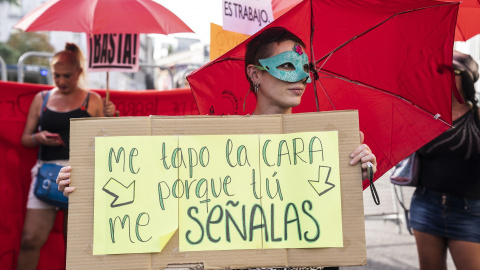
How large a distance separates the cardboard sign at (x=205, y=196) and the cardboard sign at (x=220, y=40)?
168 cm

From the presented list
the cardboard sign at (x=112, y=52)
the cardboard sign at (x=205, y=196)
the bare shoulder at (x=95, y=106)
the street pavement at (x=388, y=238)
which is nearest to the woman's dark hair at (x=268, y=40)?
the cardboard sign at (x=205, y=196)

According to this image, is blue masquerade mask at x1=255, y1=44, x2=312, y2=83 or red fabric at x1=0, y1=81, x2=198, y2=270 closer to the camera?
blue masquerade mask at x1=255, y1=44, x2=312, y2=83

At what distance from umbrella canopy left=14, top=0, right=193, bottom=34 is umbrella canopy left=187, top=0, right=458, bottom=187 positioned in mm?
1500

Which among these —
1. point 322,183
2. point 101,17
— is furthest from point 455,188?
point 101,17

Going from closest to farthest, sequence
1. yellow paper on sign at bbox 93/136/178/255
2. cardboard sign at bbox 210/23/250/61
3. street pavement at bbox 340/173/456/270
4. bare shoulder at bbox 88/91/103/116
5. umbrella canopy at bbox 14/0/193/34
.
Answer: yellow paper on sign at bbox 93/136/178/255 → cardboard sign at bbox 210/23/250/61 → umbrella canopy at bbox 14/0/193/34 → bare shoulder at bbox 88/91/103/116 → street pavement at bbox 340/173/456/270

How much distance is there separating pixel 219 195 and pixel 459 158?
2.15 metres

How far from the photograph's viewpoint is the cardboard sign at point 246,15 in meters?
3.41

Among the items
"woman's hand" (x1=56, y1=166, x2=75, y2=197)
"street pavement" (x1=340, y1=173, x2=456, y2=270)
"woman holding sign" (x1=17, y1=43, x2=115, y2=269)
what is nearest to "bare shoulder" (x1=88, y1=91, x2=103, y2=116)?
"woman holding sign" (x1=17, y1=43, x2=115, y2=269)

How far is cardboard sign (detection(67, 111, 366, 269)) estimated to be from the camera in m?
1.87

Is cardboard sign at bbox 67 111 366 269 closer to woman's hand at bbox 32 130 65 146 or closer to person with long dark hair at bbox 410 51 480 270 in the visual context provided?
person with long dark hair at bbox 410 51 480 270

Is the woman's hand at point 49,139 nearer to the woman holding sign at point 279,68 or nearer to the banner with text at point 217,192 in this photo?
the woman holding sign at point 279,68

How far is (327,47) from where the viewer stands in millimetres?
2814

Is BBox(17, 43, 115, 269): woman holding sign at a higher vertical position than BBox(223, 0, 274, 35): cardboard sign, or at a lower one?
lower

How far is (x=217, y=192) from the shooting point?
1.91 m
